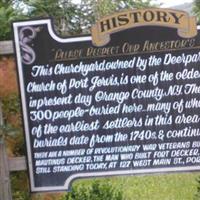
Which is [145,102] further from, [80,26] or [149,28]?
[80,26]

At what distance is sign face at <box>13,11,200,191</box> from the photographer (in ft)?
14.6

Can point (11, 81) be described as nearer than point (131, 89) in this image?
No

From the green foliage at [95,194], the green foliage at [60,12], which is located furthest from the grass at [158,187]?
the green foliage at [60,12]

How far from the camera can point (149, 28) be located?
442 centimetres

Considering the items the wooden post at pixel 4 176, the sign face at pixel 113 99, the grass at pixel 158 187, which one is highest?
the sign face at pixel 113 99

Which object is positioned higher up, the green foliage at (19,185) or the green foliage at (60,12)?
the green foliage at (60,12)

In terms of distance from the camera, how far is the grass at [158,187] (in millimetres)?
6457

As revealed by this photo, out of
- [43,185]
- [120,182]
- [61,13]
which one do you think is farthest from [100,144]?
[61,13]

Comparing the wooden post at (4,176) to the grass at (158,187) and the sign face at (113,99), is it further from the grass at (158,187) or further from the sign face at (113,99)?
the grass at (158,187)

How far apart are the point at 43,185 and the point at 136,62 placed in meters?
1.17

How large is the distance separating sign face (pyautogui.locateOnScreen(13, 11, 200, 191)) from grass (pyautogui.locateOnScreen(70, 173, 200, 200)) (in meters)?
1.79

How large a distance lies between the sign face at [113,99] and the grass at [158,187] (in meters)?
1.79

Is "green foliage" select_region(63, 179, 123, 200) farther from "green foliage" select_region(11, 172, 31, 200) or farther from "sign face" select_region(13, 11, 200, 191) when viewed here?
"sign face" select_region(13, 11, 200, 191)

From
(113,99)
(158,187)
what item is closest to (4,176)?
(113,99)
